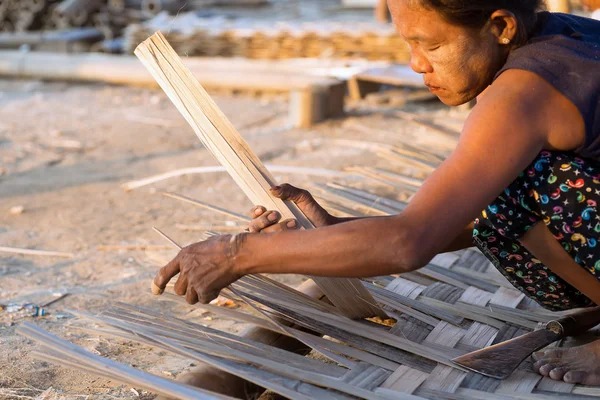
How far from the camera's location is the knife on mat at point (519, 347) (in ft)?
5.36

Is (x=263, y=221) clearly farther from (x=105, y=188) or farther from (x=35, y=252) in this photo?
(x=105, y=188)

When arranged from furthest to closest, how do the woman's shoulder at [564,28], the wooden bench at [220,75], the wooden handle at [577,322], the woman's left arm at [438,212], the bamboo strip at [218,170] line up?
the wooden bench at [220,75]
the bamboo strip at [218,170]
the wooden handle at [577,322]
the woman's shoulder at [564,28]
the woman's left arm at [438,212]

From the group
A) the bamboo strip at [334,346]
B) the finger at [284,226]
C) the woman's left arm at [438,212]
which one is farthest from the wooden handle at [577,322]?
the finger at [284,226]

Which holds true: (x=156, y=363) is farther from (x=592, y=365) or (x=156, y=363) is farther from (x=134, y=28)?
(x=134, y=28)

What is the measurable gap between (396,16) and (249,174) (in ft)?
1.54

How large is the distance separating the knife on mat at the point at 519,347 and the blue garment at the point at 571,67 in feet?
1.54

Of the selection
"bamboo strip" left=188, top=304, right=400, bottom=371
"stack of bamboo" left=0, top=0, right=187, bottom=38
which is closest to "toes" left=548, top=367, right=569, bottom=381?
"bamboo strip" left=188, top=304, right=400, bottom=371

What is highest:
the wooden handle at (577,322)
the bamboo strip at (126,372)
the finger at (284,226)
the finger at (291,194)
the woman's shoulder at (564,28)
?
the woman's shoulder at (564,28)

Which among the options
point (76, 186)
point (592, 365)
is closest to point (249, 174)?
point (592, 365)

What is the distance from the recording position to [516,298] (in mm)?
2078

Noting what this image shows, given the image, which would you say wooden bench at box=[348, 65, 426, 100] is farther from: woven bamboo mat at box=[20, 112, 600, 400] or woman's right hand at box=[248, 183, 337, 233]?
woman's right hand at box=[248, 183, 337, 233]

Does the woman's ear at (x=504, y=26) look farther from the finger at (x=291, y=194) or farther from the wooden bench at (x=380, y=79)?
the wooden bench at (x=380, y=79)

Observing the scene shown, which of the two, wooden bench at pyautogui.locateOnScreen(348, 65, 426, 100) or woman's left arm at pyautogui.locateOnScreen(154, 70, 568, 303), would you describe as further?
wooden bench at pyautogui.locateOnScreen(348, 65, 426, 100)

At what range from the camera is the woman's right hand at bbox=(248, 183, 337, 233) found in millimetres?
1578
